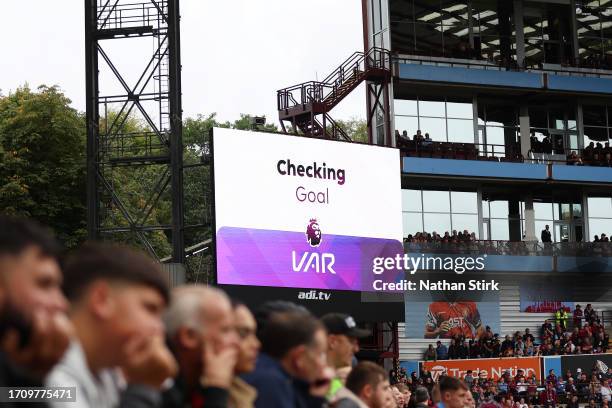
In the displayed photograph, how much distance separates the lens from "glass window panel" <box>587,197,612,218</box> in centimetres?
4688

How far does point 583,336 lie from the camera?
132 ft

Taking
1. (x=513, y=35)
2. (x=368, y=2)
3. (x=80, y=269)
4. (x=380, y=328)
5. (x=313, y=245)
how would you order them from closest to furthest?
1. (x=80, y=269)
2. (x=313, y=245)
3. (x=380, y=328)
4. (x=368, y=2)
5. (x=513, y=35)

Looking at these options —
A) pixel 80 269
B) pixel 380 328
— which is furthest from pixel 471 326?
pixel 80 269

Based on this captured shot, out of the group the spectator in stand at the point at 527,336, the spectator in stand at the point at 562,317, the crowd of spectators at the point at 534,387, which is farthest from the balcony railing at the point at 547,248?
the crowd of spectators at the point at 534,387

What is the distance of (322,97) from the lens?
3956 cm

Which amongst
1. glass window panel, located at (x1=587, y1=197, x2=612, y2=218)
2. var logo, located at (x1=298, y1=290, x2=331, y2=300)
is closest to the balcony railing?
glass window panel, located at (x1=587, y1=197, x2=612, y2=218)

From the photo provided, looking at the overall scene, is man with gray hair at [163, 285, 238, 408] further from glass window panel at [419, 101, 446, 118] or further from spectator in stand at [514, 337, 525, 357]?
glass window panel at [419, 101, 446, 118]

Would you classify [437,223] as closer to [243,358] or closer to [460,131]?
[460,131]

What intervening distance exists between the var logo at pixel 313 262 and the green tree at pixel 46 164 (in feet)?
43.6

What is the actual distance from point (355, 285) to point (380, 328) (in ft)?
23.4

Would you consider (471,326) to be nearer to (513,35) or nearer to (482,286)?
(482,286)

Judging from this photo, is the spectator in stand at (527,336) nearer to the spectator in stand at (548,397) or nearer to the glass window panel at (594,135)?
the spectator in stand at (548,397)

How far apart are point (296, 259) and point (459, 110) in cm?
1721

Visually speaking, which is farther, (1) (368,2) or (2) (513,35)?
(2) (513,35)
